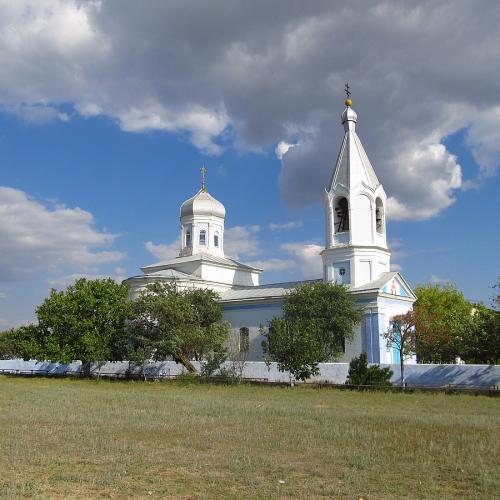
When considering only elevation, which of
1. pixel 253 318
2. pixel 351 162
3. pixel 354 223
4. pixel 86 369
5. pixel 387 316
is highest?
pixel 351 162

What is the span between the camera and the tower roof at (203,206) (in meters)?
47.0

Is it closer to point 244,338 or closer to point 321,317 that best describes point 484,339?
point 321,317

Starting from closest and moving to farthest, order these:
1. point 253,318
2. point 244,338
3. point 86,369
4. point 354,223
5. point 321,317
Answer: point 321,317
point 354,223
point 253,318
point 86,369
point 244,338

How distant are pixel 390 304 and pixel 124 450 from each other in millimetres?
26072

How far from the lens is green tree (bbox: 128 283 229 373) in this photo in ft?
108

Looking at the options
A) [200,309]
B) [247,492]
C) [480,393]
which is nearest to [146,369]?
[200,309]

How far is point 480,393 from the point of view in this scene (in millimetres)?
24562

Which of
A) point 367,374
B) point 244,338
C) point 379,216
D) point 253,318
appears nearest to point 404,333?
point 367,374

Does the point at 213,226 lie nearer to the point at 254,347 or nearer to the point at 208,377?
the point at 254,347

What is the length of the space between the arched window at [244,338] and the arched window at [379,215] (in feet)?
34.4

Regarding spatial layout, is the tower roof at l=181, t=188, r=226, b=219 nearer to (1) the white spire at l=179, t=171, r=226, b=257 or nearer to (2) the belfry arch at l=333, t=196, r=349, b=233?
(1) the white spire at l=179, t=171, r=226, b=257

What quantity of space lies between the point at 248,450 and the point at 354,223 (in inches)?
1038

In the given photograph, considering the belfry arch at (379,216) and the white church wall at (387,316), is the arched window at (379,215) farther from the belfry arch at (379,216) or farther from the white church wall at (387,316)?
the white church wall at (387,316)

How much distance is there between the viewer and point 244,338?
39406 millimetres
